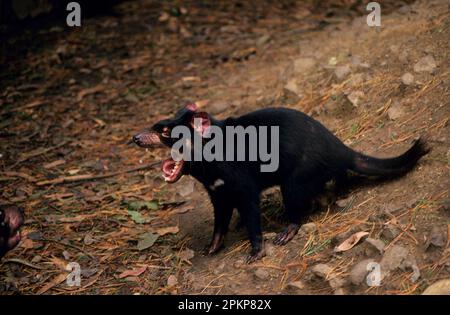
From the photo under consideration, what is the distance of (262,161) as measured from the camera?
382cm

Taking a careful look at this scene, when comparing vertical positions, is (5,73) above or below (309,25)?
below

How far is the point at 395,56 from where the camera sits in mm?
4902

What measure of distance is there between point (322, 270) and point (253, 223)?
0.67 meters

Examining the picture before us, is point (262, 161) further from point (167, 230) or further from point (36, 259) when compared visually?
point (36, 259)

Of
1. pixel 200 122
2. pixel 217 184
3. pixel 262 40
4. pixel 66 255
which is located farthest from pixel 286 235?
pixel 262 40

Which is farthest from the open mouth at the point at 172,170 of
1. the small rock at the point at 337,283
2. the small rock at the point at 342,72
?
the small rock at the point at 342,72

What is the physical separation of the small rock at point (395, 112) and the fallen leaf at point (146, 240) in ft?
6.03

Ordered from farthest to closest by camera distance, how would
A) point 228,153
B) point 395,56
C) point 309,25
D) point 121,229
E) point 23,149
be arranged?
point 309,25 < point 23,149 < point 395,56 < point 121,229 < point 228,153

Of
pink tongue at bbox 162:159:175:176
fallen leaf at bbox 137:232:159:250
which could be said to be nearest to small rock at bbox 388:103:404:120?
pink tongue at bbox 162:159:175:176

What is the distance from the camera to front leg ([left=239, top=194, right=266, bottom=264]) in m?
3.70

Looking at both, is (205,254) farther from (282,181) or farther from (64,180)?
(64,180)

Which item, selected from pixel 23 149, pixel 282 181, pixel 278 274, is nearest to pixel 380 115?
pixel 282 181

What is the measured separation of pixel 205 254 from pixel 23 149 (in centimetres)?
237

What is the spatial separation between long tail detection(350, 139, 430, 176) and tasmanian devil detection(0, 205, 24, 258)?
2040mm
